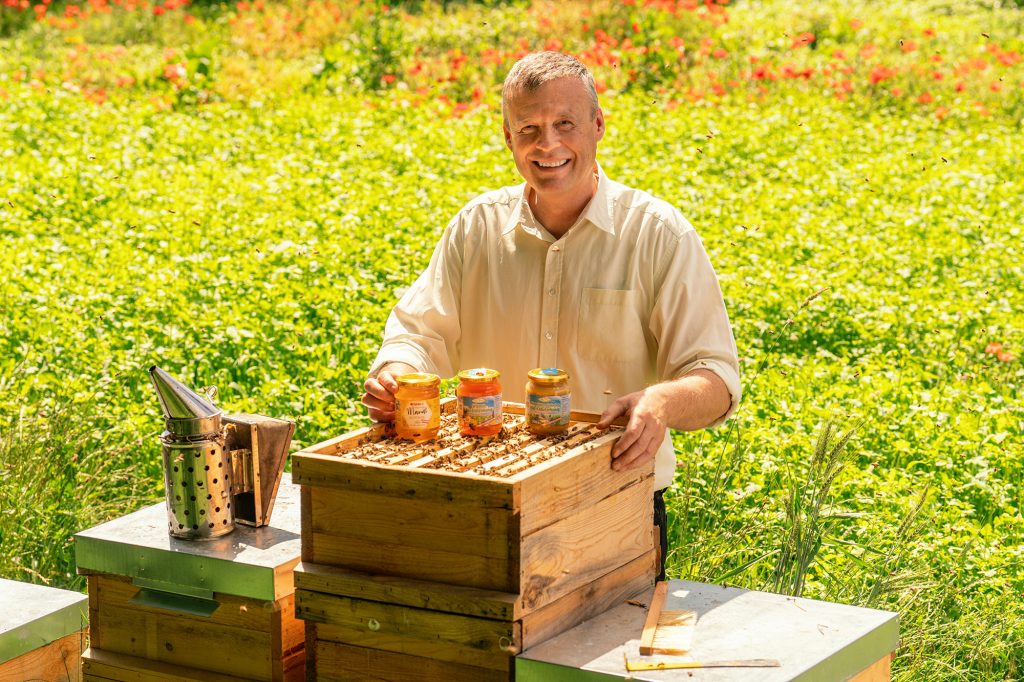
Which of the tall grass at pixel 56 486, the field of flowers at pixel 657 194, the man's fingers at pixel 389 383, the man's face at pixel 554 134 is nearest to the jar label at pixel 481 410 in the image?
the man's fingers at pixel 389 383

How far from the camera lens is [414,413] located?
11.3ft

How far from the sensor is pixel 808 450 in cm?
641

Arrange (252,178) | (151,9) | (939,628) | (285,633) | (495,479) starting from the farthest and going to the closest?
(151,9) → (252,178) → (939,628) → (285,633) → (495,479)

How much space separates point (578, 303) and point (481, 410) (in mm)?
694

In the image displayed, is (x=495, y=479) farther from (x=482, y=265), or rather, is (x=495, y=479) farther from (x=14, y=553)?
(x=14, y=553)

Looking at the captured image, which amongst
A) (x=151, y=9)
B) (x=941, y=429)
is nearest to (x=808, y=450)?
(x=941, y=429)

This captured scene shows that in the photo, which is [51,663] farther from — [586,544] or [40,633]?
[586,544]

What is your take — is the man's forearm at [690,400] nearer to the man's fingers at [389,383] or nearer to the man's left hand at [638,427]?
the man's left hand at [638,427]

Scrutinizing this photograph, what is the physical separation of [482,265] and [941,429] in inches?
138

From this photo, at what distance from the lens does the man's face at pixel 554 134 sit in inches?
149

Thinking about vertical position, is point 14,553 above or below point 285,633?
below

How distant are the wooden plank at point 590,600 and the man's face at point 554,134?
113 centimetres

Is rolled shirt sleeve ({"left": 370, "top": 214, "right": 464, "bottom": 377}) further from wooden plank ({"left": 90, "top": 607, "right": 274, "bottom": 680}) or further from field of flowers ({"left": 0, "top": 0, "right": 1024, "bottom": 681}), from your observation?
field of flowers ({"left": 0, "top": 0, "right": 1024, "bottom": 681})

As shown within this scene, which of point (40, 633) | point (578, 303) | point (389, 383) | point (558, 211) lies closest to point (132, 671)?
point (40, 633)
